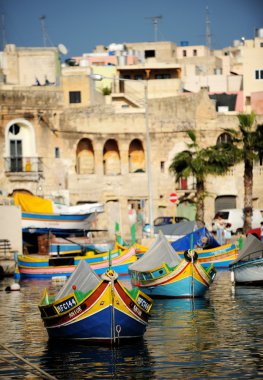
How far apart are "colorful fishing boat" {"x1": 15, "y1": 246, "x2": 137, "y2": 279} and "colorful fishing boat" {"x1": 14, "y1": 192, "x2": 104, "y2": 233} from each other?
10.2m

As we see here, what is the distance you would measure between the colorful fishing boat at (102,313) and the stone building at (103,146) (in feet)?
152

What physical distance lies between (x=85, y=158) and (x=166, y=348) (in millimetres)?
53449

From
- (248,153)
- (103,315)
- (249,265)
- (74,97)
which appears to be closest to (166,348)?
(103,315)

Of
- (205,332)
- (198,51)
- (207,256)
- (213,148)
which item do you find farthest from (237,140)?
(198,51)

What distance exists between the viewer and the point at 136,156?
282 feet

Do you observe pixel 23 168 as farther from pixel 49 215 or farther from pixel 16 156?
pixel 49 215

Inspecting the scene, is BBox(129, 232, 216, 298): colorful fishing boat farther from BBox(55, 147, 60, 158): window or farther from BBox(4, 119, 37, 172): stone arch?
BBox(55, 147, 60, 158): window

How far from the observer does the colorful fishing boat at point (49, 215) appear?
68750 mm

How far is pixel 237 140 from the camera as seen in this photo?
2859 inches

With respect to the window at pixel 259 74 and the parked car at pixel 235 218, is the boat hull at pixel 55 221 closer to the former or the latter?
the parked car at pixel 235 218

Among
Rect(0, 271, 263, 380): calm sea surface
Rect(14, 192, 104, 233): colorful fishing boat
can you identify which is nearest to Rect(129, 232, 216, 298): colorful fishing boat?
Rect(0, 271, 263, 380): calm sea surface

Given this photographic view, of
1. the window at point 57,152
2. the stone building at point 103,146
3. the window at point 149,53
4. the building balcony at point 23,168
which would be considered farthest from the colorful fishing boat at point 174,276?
the window at point 149,53

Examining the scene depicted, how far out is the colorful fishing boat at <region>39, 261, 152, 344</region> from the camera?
31766 millimetres

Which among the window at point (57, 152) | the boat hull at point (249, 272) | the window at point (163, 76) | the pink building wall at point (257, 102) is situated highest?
the window at point (163, 76)
